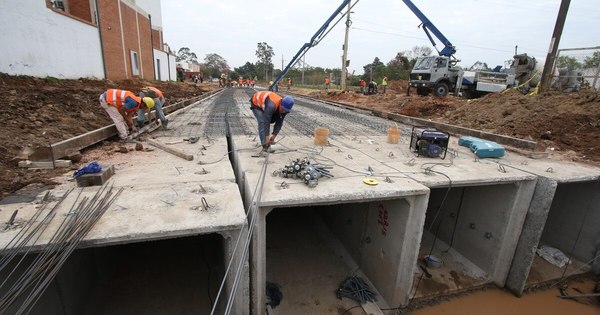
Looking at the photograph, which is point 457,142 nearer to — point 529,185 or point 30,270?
point 529,185

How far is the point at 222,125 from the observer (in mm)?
7141

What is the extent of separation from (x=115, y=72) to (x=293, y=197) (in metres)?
16.6

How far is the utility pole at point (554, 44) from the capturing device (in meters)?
7.55

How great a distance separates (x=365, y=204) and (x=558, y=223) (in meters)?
4.01

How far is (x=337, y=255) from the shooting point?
502cm

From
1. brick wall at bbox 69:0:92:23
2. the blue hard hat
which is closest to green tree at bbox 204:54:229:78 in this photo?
brick wall at bbox 69:0:92:23

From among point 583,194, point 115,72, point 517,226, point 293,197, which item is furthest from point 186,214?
point 115,72

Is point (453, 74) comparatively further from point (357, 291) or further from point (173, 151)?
point (173, 151)

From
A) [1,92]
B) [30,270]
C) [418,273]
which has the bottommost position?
[418,273]

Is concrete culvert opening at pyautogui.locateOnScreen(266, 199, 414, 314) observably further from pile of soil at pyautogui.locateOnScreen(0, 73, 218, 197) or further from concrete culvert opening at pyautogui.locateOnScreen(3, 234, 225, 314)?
pile of soil at pyautogui.locateOnScreen(0, 73, 218, 197)

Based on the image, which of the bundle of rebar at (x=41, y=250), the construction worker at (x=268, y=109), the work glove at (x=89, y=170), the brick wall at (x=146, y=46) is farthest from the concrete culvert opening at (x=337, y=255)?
the brick wall at (x=146, y=46)

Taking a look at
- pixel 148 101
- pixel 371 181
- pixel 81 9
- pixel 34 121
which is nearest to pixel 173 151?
pixel 148 101

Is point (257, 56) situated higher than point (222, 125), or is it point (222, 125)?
point (257, 56)

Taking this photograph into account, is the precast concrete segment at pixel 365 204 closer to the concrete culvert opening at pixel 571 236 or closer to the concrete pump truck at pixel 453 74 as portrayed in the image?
the concrete culvert opening at pixel 571 236
